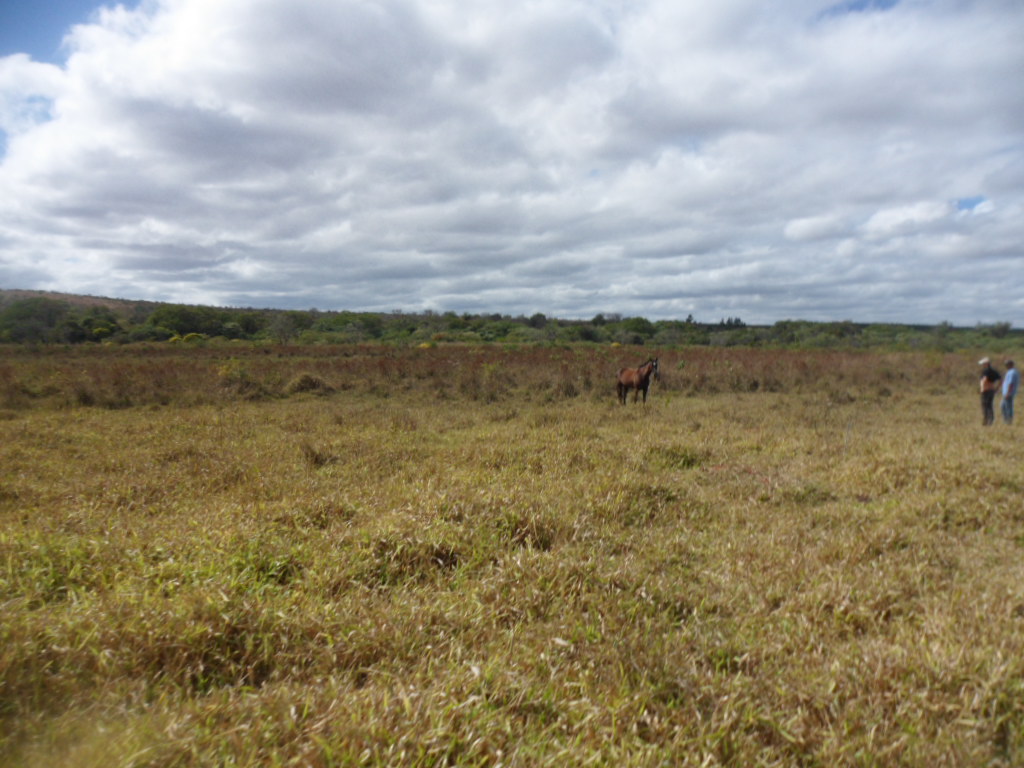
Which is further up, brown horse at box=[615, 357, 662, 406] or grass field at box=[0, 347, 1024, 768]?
brown horse at box=[615, 357, 662, 406]

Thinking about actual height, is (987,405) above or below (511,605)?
above

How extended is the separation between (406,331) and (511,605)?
5858 cm

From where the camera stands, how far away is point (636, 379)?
15031 mm

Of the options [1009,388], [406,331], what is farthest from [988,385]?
[406,331]

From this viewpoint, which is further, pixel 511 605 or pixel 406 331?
pixel 406 331

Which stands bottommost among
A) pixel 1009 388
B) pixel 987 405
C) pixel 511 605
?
pixel 511 605

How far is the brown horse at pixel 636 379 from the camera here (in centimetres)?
1485

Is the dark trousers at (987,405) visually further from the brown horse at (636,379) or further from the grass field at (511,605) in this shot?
the brown horse at (636,379)

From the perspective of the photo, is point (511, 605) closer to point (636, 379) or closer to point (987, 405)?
point (636, 379)

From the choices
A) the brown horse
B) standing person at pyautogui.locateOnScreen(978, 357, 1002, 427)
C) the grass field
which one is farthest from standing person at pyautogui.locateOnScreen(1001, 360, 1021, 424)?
the brown horse

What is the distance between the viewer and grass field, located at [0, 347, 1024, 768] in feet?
7.66

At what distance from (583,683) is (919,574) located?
122 inches

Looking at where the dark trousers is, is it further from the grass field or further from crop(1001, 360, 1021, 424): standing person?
the grass field

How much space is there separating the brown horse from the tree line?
376 inches
